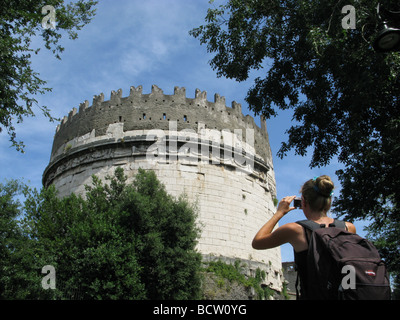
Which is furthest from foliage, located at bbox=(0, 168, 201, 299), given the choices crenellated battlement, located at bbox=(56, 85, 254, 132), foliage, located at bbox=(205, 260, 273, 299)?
crenellated battlement, located at bbox=(56, 85, 254, 132)

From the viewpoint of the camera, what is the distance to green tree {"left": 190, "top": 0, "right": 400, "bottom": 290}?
7102 mm

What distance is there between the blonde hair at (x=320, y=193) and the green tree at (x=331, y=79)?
15.5 ft

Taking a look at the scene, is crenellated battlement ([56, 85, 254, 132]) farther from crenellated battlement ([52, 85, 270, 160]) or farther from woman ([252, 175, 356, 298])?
woman ([252, 175, 356, 298])

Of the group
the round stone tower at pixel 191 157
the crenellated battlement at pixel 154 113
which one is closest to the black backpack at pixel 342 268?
the round stone tower at pixel 191 157

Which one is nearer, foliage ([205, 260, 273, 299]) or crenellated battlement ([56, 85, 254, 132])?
foliage ([205, 260, 273, 299])

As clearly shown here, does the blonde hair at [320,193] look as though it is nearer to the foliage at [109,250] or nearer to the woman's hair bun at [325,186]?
the woman's hair bun at [325,186]

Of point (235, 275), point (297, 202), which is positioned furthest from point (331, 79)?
point (235, 275)

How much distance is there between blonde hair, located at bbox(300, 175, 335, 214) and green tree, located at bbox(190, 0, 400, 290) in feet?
15.5

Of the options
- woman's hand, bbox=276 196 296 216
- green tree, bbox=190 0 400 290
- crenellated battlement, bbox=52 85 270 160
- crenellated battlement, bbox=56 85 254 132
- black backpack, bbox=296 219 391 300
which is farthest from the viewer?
crenellated battlement, bbox=56 85 254 132

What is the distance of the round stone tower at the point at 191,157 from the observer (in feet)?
52.2

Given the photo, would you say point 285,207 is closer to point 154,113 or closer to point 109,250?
point 109,250

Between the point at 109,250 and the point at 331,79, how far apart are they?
7494 millimetres

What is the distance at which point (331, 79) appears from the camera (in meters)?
8.48
